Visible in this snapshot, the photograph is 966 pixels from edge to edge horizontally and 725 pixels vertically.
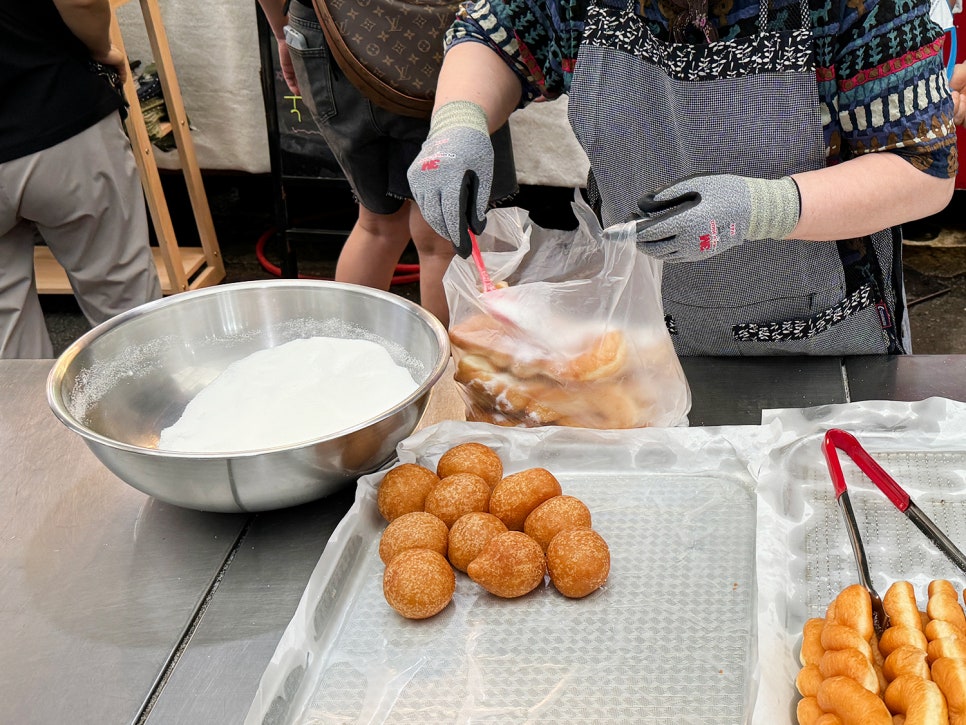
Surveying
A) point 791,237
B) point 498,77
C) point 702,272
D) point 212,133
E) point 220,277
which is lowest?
point 220,277

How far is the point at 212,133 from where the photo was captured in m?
3.78

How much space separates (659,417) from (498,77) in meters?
0.66

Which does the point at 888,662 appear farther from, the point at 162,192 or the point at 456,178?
the point at 162,192

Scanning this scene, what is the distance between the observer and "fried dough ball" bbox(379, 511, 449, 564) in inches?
39.6

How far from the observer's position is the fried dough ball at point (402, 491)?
1072 mm

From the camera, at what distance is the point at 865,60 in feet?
3.99

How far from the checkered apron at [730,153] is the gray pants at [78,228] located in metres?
1.63

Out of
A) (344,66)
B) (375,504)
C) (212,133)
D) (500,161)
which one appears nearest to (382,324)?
(375,504)

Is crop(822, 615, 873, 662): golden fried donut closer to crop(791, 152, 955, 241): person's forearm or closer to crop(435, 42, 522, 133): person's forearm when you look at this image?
crop(791, 152, 955, 241): person's forearm

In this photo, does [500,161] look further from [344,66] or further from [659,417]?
[659,417]

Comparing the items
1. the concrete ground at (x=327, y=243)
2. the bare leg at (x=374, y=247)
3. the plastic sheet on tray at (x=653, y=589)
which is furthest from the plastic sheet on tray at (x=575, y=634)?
the concrete ground at (x=327, y=243)

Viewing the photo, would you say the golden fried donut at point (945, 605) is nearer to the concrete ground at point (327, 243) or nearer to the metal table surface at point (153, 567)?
the metal table surface at point (153, 567)

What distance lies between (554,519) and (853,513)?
1.14 ft

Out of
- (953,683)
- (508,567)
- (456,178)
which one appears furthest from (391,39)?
(953,683)
